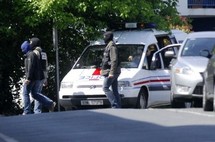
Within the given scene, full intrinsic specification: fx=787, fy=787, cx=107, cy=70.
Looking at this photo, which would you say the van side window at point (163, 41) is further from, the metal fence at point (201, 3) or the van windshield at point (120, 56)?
the metal fence at point (201, 3)

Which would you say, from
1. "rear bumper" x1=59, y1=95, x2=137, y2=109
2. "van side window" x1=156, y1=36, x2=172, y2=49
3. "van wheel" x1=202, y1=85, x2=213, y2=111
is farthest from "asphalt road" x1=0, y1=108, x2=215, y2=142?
"van side window" x1=156, y1=36, x2=172, y2=49

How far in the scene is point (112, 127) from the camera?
11.9m

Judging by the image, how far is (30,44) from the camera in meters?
17.7

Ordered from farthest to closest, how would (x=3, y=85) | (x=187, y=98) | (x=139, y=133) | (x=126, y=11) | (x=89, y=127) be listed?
1. (x=3, y=85)
2. (x=126, y=11)
3. (x=187, y=98)
4. (x=89, y=127)
5. (x=139, y=133)

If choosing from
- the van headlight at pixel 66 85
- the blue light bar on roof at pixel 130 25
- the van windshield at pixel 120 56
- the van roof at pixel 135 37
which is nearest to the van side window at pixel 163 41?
the van roof at pixel 135 37

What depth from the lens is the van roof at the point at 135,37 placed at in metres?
19.8

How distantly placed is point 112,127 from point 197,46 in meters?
6.44

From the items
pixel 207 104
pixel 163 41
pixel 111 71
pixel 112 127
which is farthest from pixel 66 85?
pixel 112 127

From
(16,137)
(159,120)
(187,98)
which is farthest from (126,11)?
(16,137)

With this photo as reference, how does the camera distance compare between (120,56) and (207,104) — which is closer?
(207,104)

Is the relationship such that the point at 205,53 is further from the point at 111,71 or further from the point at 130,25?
the point at 130,25

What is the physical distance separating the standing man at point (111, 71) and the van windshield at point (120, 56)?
1.66 metres

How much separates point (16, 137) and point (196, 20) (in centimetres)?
3183

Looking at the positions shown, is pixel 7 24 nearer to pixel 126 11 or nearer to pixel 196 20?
pixel 126 11
